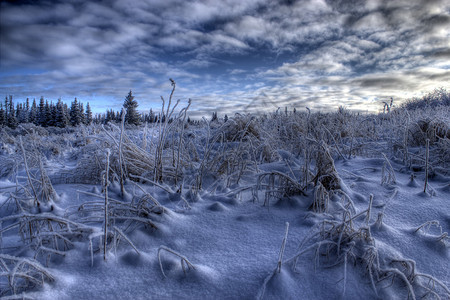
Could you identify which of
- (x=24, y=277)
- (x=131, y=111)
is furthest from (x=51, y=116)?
(x=24, y=277)

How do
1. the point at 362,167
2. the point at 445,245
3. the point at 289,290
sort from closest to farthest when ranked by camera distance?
the point at 289,290, the point at 445,245, the point at 362,167

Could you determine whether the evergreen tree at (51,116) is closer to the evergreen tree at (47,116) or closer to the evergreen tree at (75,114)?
the evergreen tree at (47,116)

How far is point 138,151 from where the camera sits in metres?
2.73

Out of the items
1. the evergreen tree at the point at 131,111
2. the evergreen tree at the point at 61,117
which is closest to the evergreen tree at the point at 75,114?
the evergreen tree at the point at 61,117

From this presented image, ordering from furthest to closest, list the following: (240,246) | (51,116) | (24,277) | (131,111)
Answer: (51,116), (131,111), (240,246), (24,277)

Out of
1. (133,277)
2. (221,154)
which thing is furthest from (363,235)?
(221,154)

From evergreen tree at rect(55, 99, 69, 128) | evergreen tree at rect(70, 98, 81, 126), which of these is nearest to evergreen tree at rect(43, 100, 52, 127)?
evergreen tree at rect(55, 99, 69, 128)

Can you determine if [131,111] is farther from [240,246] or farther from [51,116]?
[240,246]

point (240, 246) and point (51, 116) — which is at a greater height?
point (51, 116)

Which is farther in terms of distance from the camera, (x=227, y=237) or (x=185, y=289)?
(x=227, y=237)

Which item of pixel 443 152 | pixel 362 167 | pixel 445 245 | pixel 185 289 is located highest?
pixel 443 152

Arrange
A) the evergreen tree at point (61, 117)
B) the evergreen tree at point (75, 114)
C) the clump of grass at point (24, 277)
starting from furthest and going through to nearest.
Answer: the evergreen tree at point (75, 114) → the evergreen tree at point (61, 117) → the clump of grass at point (24, 277)

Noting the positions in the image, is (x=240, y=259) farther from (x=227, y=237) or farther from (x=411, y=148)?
(x=411, y=148)

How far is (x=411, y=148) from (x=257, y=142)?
2255 millimetres
